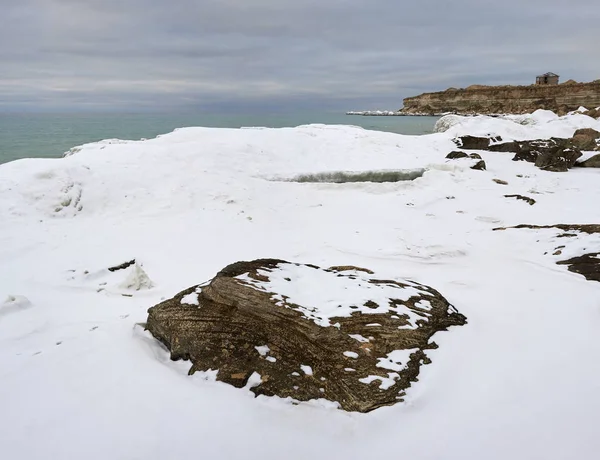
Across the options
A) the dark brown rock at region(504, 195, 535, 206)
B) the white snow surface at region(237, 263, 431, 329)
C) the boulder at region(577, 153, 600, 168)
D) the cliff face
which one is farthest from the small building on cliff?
the white snow surface at region(237, 263, 431, 329)

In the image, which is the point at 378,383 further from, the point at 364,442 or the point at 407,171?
the point at 407,171

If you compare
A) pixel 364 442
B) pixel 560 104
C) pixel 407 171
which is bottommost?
pixel 364 442

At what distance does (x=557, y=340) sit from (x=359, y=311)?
5.77ft

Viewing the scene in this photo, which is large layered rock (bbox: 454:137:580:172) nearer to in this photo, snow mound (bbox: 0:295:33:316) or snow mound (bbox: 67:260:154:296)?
snow mound (bbox: 67:260:154:296)

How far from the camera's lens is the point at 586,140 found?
55.1ft

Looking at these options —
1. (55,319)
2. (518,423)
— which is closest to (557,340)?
(518,423)

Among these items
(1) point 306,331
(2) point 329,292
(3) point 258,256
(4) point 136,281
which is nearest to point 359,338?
(1) point 306,331

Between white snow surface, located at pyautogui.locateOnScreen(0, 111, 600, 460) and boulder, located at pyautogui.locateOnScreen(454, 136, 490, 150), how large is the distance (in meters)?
5.17

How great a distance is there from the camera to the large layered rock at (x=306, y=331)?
8.92ft

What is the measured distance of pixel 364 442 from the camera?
232cm

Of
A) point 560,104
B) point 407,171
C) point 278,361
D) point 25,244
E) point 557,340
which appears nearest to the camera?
point 278,361

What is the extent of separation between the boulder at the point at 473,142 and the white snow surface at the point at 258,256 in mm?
5170

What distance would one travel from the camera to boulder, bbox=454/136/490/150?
55.6 feet

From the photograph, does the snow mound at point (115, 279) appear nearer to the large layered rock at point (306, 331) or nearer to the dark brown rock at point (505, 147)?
the large layered rock at point (306, 331)
